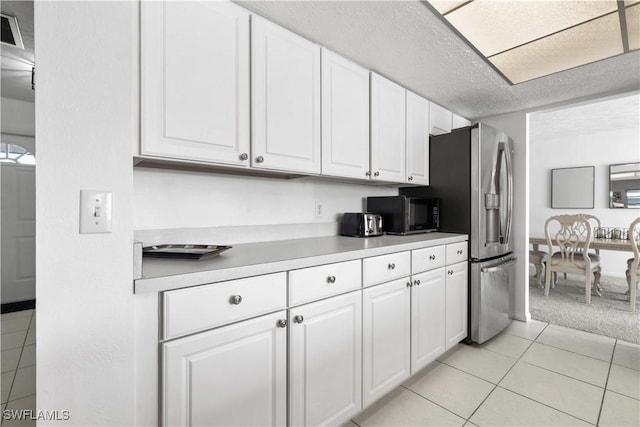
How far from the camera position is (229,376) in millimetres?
1055

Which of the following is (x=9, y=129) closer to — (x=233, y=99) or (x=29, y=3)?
(x=29, y=3)

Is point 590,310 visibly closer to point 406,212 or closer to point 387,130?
point 406,212

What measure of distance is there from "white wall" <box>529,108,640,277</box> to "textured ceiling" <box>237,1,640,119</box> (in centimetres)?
177

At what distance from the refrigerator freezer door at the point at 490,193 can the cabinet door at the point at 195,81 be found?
73.1 inches

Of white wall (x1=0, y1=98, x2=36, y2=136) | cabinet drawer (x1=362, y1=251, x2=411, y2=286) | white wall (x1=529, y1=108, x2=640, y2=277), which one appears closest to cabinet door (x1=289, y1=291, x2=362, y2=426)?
cabinet drawer (x1=362, y1=251, x2=411, y2=286)

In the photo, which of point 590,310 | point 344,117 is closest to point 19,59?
point 344,117

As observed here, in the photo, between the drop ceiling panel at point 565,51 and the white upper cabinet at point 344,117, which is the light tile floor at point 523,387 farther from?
the drop ceiling panel at point 565,51

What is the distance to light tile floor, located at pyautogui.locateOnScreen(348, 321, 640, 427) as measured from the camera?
5.17ft

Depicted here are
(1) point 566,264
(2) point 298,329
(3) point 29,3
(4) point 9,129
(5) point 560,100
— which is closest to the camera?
(2) point 298,329

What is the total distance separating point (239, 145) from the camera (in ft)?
4.68

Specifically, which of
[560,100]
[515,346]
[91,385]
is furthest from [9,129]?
[560,100]

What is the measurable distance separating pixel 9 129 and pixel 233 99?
3.39m

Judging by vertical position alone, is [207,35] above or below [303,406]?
above

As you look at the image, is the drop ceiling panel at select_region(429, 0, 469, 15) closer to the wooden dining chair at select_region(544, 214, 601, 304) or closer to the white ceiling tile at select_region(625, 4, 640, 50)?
the white ceiling tile at select_region(625, 4, 640, 50)
